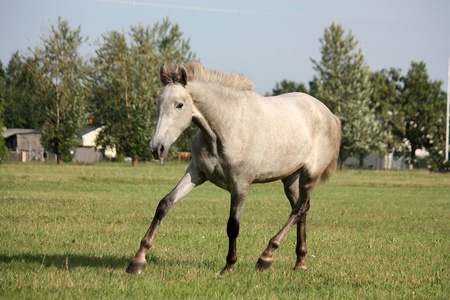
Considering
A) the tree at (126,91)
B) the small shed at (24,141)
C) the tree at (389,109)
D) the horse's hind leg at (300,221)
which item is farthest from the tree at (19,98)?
the horse's hind leg at (300,221)

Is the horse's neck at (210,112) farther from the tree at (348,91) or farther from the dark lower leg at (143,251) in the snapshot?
the tree at (348,91)

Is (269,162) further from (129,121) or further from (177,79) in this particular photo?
(129,121)

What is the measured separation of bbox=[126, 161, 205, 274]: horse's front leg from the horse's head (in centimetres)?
77

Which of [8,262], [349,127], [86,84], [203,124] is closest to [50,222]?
[8,262]

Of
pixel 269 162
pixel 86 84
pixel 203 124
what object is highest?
pixel 86 84

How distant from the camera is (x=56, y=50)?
50.8 metres

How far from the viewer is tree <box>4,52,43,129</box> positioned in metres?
80.4

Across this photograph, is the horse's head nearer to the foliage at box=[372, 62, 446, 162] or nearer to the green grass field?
the green grass field

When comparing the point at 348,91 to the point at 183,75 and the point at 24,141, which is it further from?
the point at 183,75

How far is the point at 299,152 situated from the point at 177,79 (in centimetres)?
220

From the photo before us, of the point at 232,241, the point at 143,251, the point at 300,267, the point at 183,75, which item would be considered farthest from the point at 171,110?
the point at 300,267

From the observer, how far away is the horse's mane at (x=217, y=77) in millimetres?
6867

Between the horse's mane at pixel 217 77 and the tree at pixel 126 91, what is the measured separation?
44902 mm

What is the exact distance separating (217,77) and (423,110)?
70.3m
